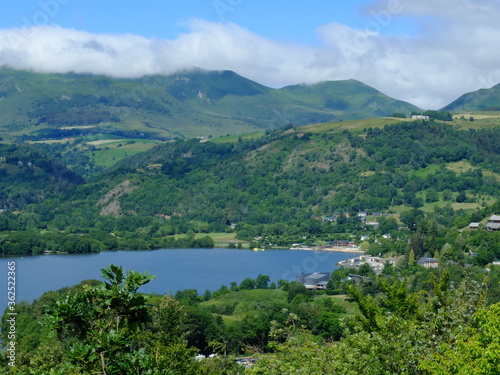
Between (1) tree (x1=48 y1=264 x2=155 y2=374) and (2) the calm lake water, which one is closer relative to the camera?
(1) tree (x1=48 y1=264 x2=155 y2=374)

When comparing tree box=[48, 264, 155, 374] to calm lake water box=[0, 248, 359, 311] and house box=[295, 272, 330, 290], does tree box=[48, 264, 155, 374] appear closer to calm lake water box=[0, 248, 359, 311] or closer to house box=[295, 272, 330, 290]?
calm lake water box=[0, 248, 359, 311]

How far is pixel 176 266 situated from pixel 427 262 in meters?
25.9

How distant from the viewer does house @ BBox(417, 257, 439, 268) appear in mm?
60953

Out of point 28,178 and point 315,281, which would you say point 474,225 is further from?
point 28,178

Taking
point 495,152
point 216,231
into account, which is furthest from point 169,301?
point 495,152

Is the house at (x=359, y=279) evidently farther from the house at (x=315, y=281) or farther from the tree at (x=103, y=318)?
the tree at (x=103, y=318)

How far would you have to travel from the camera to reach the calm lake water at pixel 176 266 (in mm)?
65375

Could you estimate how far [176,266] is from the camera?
7781 centimetres

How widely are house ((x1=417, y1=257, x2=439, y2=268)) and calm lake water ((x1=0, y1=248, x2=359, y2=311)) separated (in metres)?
10.9

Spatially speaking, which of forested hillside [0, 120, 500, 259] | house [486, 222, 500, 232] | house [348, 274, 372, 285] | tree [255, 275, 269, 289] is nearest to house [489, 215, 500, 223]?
house [486, 222, 500, 232]

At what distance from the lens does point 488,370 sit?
34.0ft

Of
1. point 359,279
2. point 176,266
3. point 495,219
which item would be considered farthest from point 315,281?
point 176,266

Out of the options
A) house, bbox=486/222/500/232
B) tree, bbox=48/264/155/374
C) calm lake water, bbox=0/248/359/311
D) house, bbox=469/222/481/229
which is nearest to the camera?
tree, bbox=48/264/155/374

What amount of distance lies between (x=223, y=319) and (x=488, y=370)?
35.5 meters
